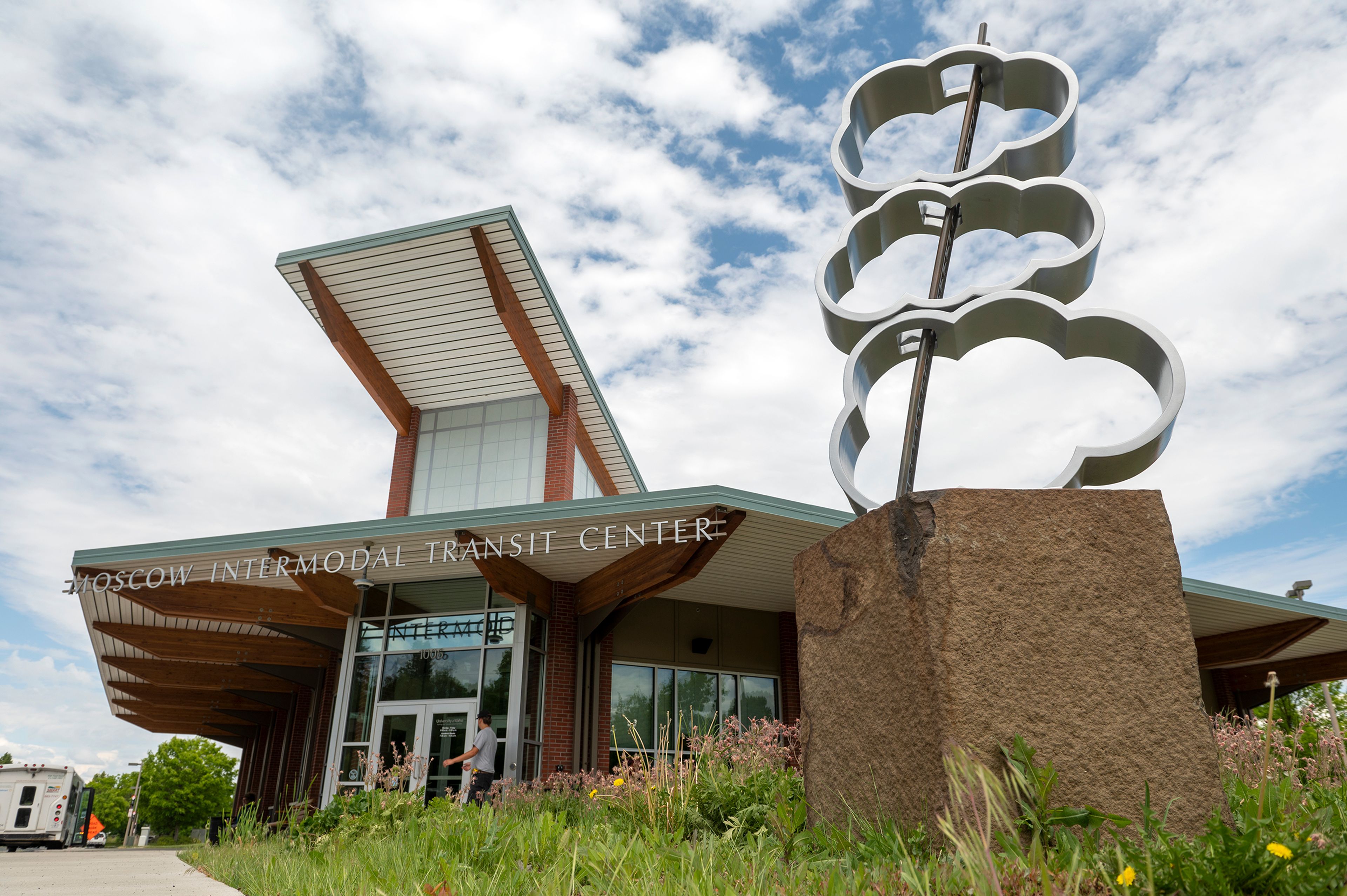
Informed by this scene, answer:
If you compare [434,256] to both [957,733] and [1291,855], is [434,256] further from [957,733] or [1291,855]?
[1291,855]

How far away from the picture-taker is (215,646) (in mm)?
17078

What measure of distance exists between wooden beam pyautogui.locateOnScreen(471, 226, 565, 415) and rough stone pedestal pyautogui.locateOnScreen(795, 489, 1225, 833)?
11256 millimetres

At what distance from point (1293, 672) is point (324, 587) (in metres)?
19.5

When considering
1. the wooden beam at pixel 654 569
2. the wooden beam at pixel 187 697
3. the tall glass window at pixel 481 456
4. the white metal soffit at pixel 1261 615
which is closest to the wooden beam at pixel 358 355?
the tall glass window at pixel 481 456

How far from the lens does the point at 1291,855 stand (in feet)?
7.12

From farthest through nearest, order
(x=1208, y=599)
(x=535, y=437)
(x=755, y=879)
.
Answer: (x=535, y=437), (x=1208, y=599), (x=755, y=879)

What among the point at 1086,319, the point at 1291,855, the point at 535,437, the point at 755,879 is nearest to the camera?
the point at 1291,855

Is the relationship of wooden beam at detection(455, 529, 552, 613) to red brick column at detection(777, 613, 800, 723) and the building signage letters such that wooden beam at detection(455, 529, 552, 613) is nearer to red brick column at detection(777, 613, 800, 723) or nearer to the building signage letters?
the building signage letters

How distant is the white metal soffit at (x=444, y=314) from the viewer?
13938mm

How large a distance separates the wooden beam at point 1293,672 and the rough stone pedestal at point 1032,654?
16997 millimetres

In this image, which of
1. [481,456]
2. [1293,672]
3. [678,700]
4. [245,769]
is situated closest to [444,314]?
[481,456]

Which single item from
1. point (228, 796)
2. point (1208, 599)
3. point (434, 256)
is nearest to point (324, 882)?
point (434, 256)

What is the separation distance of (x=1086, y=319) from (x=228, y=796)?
75.5m

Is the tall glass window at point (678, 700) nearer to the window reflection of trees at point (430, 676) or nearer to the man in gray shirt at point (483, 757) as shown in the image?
the window reflection of trees at point (430, 676)
